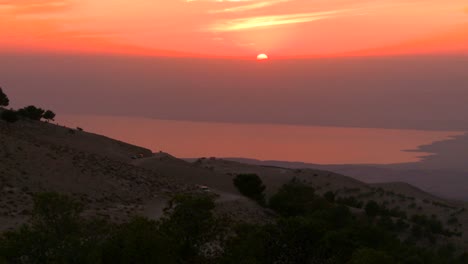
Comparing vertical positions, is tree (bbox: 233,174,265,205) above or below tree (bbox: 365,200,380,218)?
above

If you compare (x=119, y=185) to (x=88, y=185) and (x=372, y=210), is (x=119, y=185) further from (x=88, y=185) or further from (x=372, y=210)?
(x=372, y=210)

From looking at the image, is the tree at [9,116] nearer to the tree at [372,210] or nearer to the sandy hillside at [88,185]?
the sandy hillside at [88,185]

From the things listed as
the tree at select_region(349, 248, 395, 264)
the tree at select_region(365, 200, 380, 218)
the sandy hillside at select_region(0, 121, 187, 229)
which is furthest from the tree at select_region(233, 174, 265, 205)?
the tree at select_region(349, 248, 395, 264)

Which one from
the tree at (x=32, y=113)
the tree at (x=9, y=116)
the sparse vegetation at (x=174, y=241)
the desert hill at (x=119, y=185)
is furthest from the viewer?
the tree at (x=32, y=113)

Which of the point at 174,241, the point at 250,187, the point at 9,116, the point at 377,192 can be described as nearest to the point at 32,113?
the point at 9,116

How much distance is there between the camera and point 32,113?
63594 millimetres

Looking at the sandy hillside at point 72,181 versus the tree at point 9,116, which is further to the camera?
the tree at point 9,116

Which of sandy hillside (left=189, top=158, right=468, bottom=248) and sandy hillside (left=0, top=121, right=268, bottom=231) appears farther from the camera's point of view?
sandy hillside (left=189, top=158, right=468, bottom=248)

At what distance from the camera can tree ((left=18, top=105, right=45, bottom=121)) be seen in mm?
62375

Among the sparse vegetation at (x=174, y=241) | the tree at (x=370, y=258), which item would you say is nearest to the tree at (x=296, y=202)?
the sparse vegetation at (x=174, y=241)

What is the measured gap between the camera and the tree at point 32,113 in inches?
2456

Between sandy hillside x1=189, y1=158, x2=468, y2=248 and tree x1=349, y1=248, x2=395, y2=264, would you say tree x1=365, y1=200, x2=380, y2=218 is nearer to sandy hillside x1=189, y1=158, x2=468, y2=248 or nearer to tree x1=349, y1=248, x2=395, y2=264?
sandy hillside x1=189, y1=158, x2=468, y2=248

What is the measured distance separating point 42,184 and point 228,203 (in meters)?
10.4

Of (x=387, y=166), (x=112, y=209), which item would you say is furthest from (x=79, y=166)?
(x=387, y=166)
